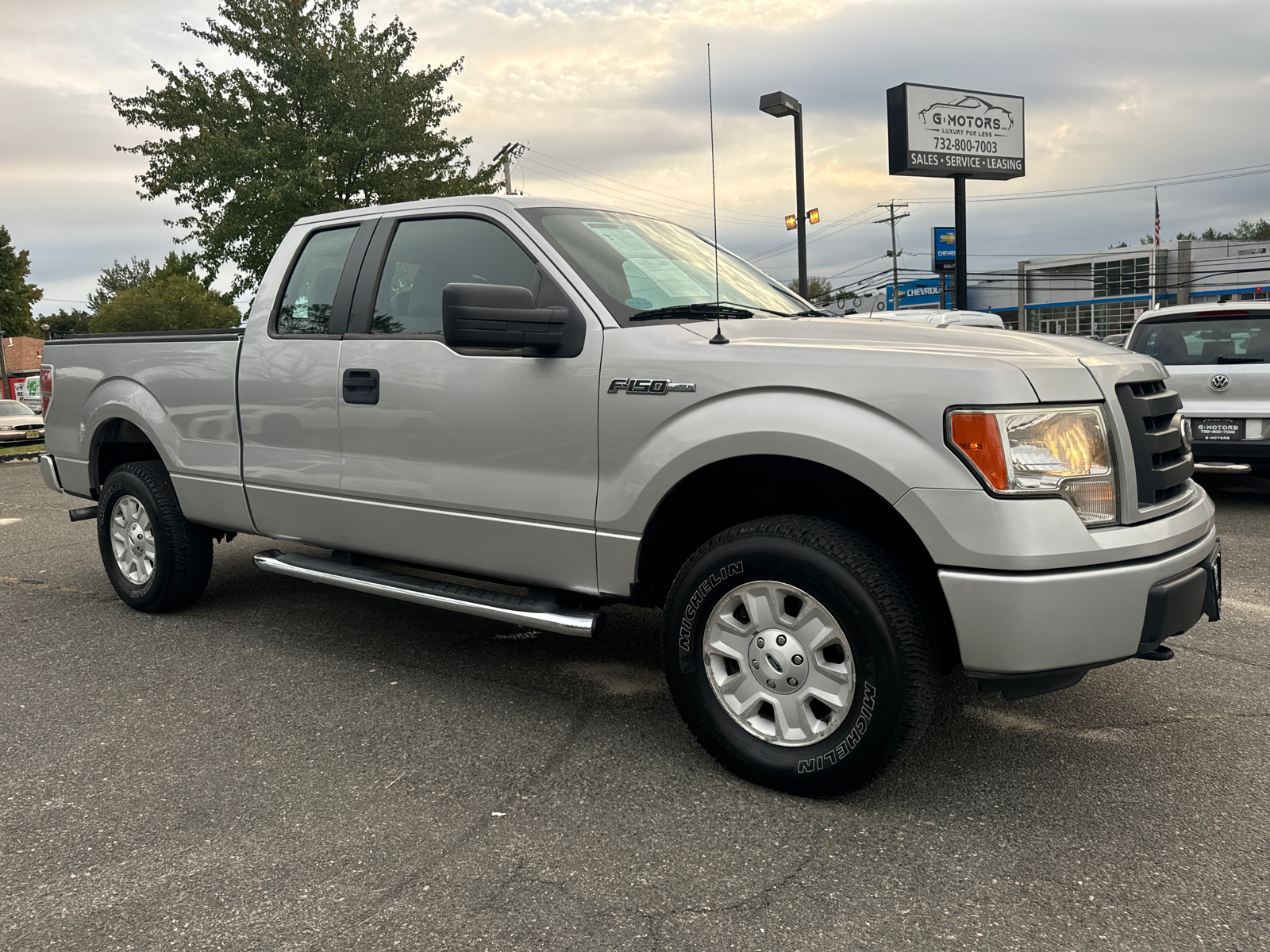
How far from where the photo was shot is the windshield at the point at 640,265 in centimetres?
374

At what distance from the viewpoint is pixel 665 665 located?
3.39 metres

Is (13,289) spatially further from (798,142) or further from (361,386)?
(361,386)

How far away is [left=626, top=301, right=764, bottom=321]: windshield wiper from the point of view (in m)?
3.63

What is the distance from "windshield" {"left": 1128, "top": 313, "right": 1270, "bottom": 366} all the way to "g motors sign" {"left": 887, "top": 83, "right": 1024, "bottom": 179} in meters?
23.7

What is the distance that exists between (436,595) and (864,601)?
5.93 ft

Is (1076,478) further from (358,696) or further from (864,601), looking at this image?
(358,696)

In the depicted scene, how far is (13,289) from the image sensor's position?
178ft

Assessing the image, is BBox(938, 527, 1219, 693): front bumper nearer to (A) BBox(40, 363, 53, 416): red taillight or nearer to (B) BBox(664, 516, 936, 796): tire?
(B) BBox(664, 516, 936, 796): tire

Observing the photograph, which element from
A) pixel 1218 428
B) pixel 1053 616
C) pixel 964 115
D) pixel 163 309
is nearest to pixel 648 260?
pixel 1053 616

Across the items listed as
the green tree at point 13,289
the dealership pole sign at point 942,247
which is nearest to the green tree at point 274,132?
the green tree at point 13,289

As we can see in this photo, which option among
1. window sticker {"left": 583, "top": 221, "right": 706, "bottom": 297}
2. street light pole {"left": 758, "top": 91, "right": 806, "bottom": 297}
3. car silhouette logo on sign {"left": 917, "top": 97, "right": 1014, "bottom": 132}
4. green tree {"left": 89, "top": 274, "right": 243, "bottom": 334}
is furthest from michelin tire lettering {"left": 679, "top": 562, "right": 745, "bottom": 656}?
green tree {"left": 89, "top": 274, "right": 243, "bottom": 334}

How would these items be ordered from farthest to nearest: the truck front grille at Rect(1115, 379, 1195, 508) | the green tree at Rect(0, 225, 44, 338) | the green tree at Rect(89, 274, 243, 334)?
1. the green tree at Rect(89, 274, 243, 334)
2. the green tree at Rect(0, 225, 44, 338)
3. the truck front grille at Rect(1115, 379, 1195, 508)

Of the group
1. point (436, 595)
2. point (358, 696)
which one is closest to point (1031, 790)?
point (436, 595)

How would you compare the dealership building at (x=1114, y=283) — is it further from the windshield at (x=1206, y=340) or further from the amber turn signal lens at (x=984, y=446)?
the amber turn signal lens at (x=984, y=446)
